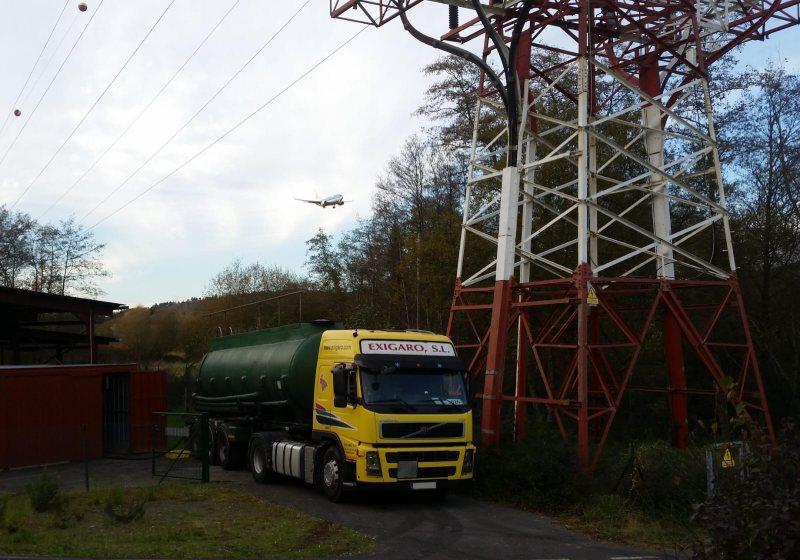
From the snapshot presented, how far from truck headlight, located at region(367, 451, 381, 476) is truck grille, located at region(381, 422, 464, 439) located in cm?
37

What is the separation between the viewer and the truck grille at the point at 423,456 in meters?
14.3

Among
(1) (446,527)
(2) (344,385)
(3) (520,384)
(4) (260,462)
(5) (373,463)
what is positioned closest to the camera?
(1) (446,527)

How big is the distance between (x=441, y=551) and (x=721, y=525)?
648 centimetres

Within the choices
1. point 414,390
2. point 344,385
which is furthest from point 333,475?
point 414,390

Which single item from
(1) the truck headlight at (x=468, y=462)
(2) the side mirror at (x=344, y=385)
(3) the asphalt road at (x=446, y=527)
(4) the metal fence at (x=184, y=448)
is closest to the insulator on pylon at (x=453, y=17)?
(2) the side mirror at (x=344, y=385)

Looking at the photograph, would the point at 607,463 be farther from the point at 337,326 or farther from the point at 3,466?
the point at 3,466

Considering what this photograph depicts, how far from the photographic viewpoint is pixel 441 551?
11.2m

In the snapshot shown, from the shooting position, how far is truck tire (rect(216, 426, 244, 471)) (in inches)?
795

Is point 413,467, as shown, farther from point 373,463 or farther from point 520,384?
point 520,384

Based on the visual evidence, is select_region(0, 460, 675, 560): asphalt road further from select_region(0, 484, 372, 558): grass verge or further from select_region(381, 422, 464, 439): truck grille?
select_region(381, 422, 464, 439): truck grille

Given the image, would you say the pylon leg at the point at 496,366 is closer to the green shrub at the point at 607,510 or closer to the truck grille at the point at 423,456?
the truck grille at the point at 423,456

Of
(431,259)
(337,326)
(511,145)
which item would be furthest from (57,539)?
(431,259)

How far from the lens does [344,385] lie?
48.2 ft

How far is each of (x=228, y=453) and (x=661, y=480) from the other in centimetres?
1101
